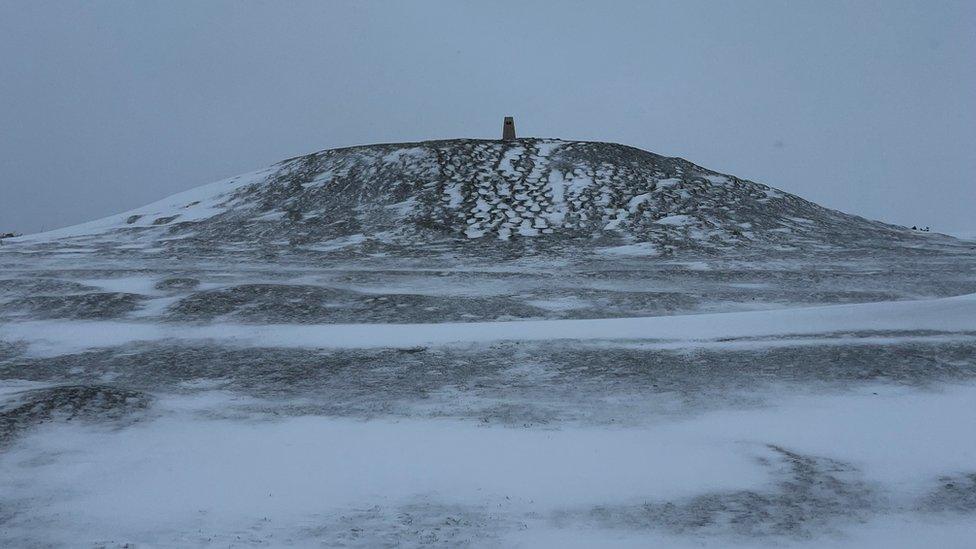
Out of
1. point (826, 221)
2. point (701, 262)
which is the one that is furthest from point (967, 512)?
point (826, 221)

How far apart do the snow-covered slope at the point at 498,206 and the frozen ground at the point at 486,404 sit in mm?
3955

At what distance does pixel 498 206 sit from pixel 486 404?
17633 millimetres

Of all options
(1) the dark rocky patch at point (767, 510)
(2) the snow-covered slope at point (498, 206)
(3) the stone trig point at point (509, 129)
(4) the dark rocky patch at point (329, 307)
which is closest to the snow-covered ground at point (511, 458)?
(1) the dark rocky patch at point (767, 510)

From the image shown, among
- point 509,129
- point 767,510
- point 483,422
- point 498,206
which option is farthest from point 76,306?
point 509,129

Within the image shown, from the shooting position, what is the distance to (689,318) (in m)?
10.0

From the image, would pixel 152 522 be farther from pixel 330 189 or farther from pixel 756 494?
pixel 330 189

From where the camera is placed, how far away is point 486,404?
6.88 meters

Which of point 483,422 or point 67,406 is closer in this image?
point 483,422

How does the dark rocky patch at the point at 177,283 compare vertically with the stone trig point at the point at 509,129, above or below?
below

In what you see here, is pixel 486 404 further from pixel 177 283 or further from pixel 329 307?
pixel 177 283

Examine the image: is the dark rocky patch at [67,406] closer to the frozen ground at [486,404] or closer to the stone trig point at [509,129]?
the frozen ground at [486,404]

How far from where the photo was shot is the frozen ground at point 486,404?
4.58 metres

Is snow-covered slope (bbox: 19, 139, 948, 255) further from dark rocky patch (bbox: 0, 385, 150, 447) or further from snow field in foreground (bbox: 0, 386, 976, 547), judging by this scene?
snow field in foreground (bbox: 0, 386, 976, 547)

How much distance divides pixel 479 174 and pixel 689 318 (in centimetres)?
1749
